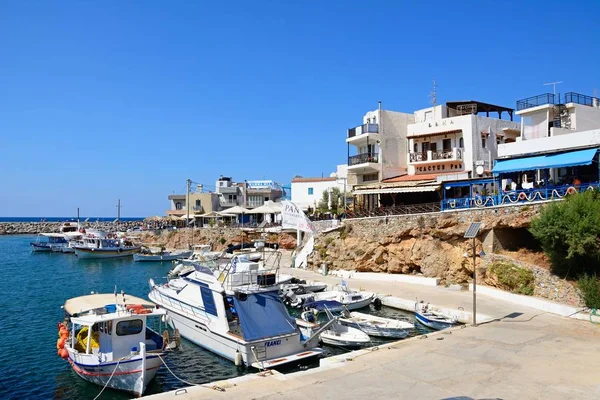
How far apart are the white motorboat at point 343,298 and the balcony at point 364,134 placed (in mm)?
20160

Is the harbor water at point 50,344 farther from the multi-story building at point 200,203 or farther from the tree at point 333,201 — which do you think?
the multi-story building at point 200,203

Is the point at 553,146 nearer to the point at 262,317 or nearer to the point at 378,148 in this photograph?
the point at 378,148

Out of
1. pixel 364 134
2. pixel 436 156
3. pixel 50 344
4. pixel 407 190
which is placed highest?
pixel 364 134

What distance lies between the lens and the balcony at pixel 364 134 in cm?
4462

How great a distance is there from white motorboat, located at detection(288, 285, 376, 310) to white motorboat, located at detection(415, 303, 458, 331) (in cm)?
399

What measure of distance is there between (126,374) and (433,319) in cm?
1450

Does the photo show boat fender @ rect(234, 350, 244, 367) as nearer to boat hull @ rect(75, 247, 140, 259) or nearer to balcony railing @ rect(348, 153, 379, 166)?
balcony railing @ rect(348, 153, 379, 166)

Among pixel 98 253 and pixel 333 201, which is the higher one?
pixel 333 201

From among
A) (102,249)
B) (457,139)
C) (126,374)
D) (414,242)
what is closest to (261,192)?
(102,249)

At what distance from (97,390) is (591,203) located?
2375 cm

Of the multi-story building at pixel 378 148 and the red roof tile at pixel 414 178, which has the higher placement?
the multi-story building at pixel 378 148

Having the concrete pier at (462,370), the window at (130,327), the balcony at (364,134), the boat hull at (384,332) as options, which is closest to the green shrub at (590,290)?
the concrete pier at (462,370)

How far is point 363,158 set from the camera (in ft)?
148

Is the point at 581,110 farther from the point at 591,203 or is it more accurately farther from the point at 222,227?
the point at 222,227
